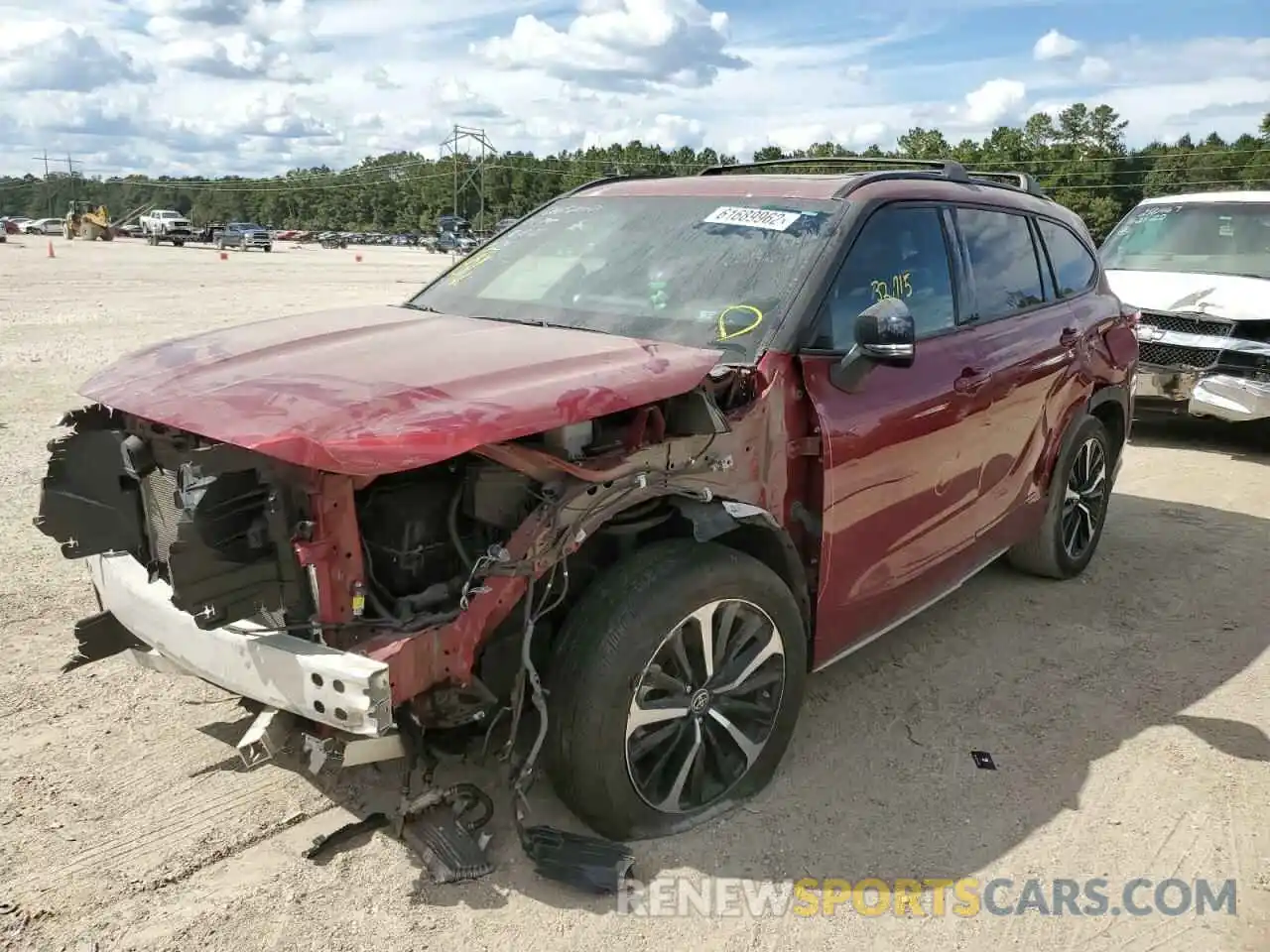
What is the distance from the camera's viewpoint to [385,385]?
2645mm

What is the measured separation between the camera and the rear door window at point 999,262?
13.9ft

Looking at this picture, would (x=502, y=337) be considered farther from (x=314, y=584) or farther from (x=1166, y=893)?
(x=1166, y=893)

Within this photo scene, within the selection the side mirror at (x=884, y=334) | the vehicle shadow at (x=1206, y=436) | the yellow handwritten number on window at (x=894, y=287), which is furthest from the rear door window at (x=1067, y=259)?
the vehicle shadow at (x=1206, y=436)

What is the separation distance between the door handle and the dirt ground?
1.24 m

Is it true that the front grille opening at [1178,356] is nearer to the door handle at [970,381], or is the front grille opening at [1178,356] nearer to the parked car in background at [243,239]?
the door handle at [970,381]

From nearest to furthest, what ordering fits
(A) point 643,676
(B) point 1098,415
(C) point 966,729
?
(A) point 643,676 < (C) point 966,729 < (B) point 1098,415

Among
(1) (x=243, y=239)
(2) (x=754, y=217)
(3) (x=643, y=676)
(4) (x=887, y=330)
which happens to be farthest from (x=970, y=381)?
(1) (x=243, y=239)

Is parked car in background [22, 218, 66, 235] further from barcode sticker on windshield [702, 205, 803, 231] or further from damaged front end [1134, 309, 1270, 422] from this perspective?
barcode sticker on windshield [702, 205, 803, 231]

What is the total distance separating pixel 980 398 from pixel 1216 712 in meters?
1.59

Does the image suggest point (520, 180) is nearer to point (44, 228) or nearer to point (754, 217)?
point (44, 228)

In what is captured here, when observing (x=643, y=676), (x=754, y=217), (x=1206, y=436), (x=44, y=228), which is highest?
(x=44, y=228)

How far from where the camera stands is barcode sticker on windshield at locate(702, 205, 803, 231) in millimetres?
3672

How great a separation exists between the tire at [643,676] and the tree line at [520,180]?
87.4 feet

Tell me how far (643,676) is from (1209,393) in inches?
292
